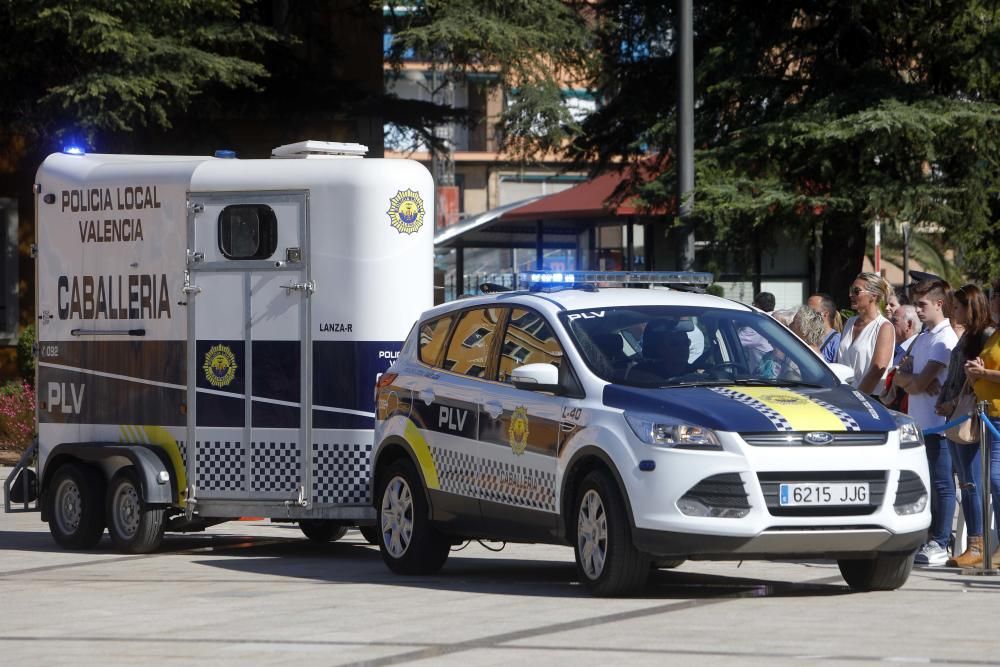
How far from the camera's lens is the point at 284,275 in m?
13.3

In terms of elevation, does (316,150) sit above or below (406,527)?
above

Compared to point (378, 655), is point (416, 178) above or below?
above

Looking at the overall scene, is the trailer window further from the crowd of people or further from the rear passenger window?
the crowd of people

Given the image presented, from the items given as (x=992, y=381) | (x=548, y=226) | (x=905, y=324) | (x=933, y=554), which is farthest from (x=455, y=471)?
(x=548, y=226)

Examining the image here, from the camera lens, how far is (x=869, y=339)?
13398 mm

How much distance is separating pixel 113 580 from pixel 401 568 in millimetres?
1823

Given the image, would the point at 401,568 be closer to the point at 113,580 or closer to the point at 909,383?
the point at 113,580

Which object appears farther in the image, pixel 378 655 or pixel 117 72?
pixel 117 72

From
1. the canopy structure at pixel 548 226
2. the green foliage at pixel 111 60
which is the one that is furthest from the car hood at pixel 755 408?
the canopy structure at pixel 548 226

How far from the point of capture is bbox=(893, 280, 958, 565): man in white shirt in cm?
1251

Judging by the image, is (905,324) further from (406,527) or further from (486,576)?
(406,527)

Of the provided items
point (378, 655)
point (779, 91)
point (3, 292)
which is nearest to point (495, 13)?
point (779, 91)

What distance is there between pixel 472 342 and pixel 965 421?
3.18 metres

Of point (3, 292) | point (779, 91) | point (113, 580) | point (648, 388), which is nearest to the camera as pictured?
point (648, 388)
